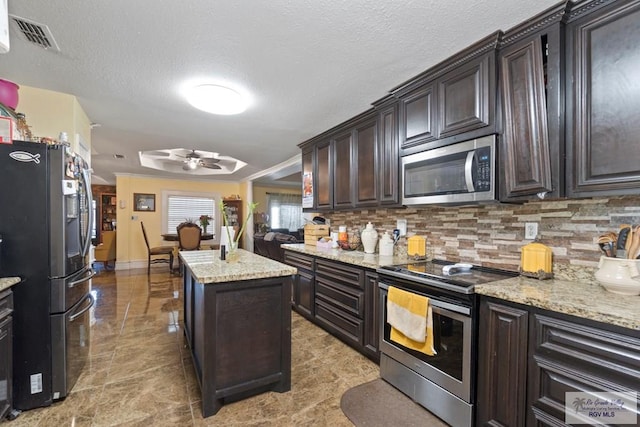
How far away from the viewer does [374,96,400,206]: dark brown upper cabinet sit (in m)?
2.48

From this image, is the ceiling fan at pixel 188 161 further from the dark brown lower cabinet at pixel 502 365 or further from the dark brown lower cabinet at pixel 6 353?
the dark brown lower cabinet at pixel 502 365

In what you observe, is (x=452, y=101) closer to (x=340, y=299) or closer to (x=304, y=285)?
(x=340, y=299)

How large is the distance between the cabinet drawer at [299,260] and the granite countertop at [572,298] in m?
1.91

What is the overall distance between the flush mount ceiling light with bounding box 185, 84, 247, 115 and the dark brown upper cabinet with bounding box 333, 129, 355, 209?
118 centimetres

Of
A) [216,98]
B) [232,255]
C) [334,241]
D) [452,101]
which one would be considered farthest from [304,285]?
[452,101]

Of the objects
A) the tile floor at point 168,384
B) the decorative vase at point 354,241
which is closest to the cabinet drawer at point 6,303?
the tile floor at point 168,384

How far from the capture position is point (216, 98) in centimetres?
241

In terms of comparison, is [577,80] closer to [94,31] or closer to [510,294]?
[510,294]

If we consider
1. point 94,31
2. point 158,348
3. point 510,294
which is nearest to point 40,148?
point 94,31

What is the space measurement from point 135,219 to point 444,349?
761 cm

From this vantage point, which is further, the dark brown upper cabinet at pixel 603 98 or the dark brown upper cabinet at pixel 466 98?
the dark brown upper cabinet at pixel 466 98

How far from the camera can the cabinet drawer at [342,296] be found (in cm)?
240

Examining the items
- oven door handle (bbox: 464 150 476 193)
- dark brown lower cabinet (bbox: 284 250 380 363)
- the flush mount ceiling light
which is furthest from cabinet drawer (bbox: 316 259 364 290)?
the flush mount ceiling light

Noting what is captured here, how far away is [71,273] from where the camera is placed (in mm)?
1854
